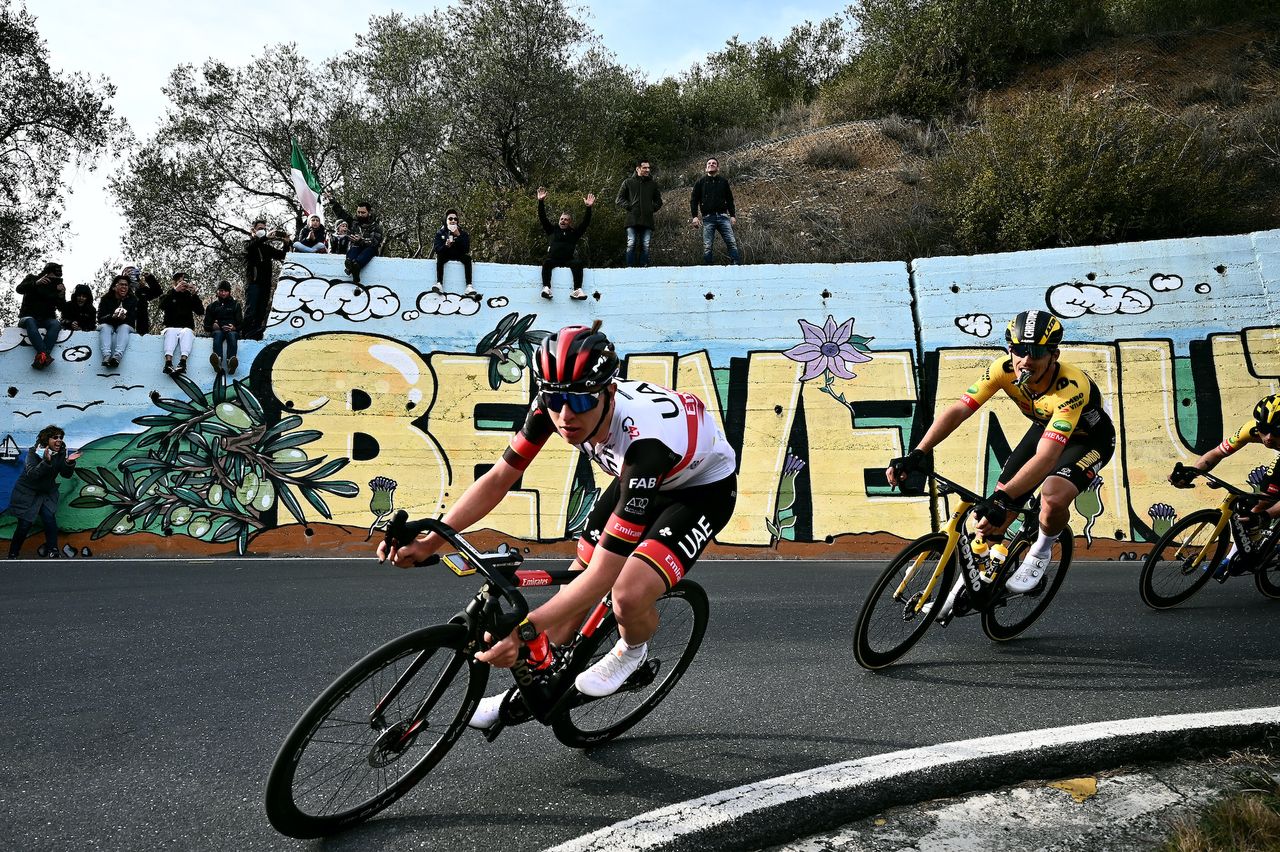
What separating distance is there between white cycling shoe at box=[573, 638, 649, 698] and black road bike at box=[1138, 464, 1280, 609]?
4782 mm

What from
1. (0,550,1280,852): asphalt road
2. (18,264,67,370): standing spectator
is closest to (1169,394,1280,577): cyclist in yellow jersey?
(0,550,1280,852): asphalt road

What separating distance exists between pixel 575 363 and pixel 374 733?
5.16 feet

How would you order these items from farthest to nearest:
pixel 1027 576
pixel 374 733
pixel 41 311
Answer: pixel 41 311 → pixel 1027 576 → pixel 374 733

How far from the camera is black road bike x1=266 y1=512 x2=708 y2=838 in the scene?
9.77ft

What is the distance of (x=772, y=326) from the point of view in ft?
42.9

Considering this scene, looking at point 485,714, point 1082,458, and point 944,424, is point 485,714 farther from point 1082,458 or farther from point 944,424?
point 1082,458

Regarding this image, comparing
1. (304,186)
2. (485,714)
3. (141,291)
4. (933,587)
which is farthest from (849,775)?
(304,186)

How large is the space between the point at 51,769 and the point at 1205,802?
4639mm

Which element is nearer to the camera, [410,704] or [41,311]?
[410,704]

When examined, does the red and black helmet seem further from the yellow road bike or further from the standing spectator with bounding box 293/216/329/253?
the standing spectator with bounding box 293/216/329/253

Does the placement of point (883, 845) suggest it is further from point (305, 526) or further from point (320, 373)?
point (320, 373)

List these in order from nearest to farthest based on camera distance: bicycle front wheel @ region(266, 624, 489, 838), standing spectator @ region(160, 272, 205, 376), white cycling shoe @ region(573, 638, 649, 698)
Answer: bicycle front wheel @ region(266, 624, 489, 838) → white cycling shoe @ region(573, 638, 649, 698) → standing spectator @ region(160, 272, 205, 376)

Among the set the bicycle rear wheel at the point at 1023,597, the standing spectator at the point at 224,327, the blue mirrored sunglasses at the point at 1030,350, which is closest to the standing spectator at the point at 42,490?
the standing spectator at the point at 224,327

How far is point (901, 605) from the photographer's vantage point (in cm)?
520
